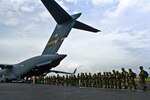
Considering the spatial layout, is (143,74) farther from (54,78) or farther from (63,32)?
(54,78)

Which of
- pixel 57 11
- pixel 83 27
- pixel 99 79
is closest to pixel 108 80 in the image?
pixel 99 79

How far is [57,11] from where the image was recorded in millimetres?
26156

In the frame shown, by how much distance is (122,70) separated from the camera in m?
18.8

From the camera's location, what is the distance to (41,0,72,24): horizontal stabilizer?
964 inches

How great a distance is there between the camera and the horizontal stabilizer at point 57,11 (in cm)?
2448

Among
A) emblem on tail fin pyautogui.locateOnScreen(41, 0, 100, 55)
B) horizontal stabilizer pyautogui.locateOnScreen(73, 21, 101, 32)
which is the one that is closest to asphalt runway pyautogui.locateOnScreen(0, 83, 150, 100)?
emblem on tail fin pyautogui.locateOnScreen(41, 0, 100, 55)

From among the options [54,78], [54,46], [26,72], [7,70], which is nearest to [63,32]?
[54,46]

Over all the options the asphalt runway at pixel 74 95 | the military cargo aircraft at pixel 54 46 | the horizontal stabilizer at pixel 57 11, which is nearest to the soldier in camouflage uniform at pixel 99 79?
the military cargo aircraft at pixel 54 46

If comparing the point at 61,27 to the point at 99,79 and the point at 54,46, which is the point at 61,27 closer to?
the point at 54,46

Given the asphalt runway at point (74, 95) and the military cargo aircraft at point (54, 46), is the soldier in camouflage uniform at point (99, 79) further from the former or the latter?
the asphalt runway at point (74, 95)

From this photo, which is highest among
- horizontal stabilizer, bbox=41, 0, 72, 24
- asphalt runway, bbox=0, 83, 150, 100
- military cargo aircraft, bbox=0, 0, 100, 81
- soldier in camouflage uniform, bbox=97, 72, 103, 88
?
horizontal stabilizer, bbox=41, 0, 72, 24

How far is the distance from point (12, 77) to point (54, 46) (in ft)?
30.7

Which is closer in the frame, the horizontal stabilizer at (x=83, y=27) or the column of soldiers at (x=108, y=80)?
the column of soldiers at (x=108, y=80)

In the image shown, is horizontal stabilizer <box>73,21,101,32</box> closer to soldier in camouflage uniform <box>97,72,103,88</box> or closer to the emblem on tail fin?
the emblem on tail fin
